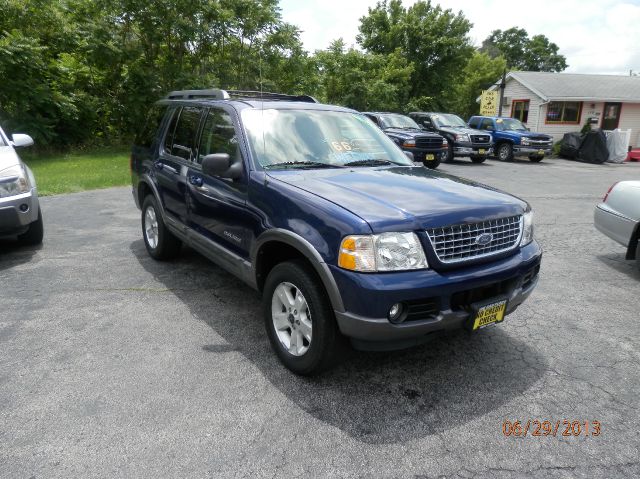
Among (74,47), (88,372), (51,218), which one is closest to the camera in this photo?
(88,372)

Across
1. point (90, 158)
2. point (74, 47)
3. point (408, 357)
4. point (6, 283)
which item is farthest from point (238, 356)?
point (74, 47)

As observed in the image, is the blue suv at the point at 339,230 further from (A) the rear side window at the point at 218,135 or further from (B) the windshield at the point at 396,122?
(B) the windshield at the point at 396,122

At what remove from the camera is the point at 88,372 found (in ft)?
10.6

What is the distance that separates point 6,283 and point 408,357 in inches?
159

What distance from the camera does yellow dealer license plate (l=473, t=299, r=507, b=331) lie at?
2914mm

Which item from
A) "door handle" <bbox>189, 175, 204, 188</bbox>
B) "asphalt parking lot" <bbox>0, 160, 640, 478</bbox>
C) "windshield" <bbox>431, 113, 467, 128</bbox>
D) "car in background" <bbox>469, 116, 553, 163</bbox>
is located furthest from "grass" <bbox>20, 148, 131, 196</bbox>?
"car in background" <bbox>469, 116, 553, 163</bbox>

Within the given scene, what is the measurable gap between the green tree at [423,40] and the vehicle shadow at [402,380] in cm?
3410

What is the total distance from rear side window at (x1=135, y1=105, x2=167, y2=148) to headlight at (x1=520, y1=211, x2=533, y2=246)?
156 inches

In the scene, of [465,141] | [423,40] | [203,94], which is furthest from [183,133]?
[423,40]

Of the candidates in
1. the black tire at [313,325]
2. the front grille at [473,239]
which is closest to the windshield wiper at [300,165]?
the black tire at [313,325]

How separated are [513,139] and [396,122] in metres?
5.96

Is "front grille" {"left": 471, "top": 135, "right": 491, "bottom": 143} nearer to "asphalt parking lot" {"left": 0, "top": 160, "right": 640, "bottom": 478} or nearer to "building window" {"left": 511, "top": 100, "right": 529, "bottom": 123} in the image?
"building window" {"left": 511, "top": 100, "right": 529, "bottom": 123}

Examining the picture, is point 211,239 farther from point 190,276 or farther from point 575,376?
point 575,376

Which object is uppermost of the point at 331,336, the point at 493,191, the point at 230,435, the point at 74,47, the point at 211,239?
the point at 74,47
